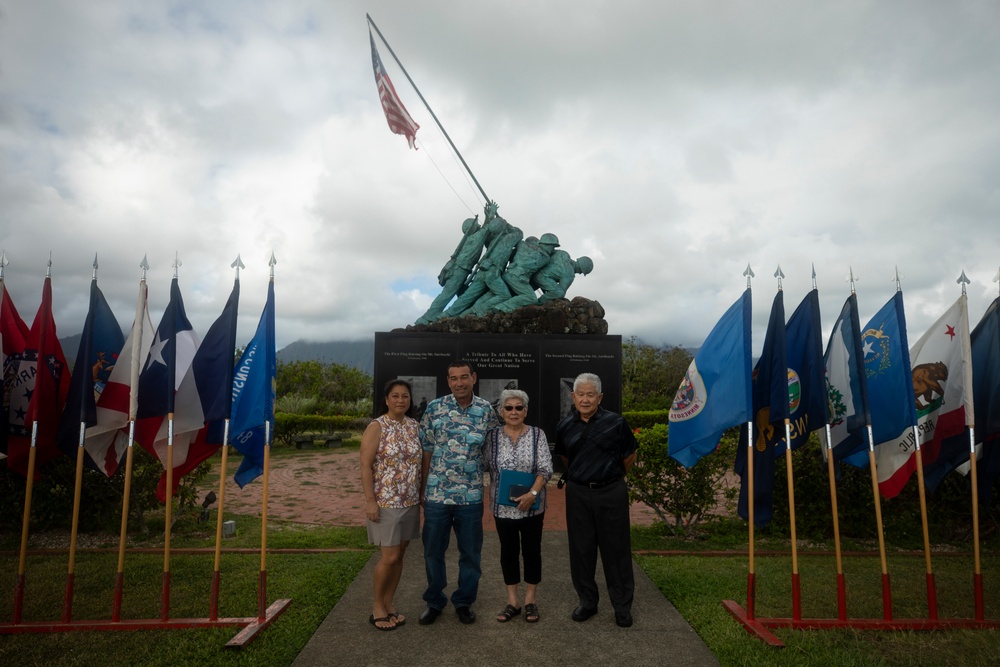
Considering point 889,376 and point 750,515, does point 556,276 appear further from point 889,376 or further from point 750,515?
point 750,515

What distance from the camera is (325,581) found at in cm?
Answer: 473

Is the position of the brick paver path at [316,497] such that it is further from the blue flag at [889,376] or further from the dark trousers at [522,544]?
the blue flag at [889,376]

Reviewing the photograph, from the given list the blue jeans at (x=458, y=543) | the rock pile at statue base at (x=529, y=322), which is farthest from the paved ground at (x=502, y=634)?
the rock pile at statue base at (x=529, y=322)

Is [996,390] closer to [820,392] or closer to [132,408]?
[820,392]

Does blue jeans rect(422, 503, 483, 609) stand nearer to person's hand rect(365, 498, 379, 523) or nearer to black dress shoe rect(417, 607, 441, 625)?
black dress shoe rect(417, 607, 441, 625)

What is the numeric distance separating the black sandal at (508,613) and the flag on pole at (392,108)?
885cm

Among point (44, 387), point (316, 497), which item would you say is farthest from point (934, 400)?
point (316, 497)

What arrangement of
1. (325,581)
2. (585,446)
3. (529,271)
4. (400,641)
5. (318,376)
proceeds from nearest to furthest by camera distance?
1. (400,641)
2. (585,446)
3. (325,581)
4. (529,271)
5. (318,376)

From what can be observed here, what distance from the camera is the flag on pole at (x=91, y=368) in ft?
13.0

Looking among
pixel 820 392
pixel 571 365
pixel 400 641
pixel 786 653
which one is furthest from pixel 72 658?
pixel 571 365

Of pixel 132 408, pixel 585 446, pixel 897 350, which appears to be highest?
pixel 897 350

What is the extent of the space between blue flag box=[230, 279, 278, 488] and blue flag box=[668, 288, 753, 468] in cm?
300

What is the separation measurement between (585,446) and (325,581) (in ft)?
8.20

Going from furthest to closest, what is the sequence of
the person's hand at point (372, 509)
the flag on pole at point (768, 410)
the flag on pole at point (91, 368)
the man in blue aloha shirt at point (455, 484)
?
1. the flag on pole at point (768, 410)
2. the flag on pole at point (91, 368)
3. the man in blue aloha shirt at point (455, 484)
4. the person's hand at point (372, 509)
